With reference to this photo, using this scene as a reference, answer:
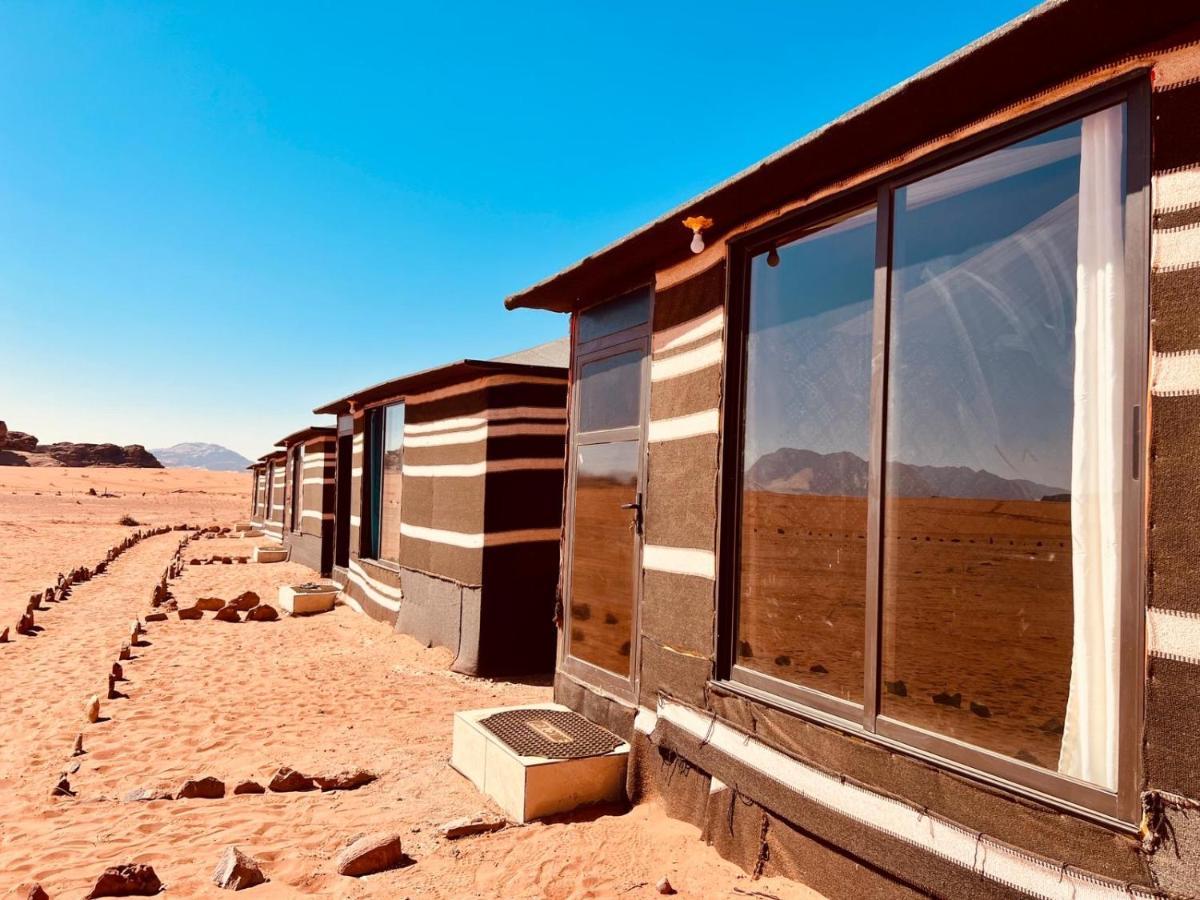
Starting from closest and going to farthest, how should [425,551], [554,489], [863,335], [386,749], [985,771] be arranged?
1. [985,771]
2. [863,335]
3. [386,749]
4. [554,489]
5. [425,551]

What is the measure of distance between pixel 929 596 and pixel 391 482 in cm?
1035

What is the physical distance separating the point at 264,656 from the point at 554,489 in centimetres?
431

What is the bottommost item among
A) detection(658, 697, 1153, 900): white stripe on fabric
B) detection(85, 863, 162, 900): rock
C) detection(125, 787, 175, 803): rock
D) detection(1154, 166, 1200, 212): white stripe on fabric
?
detection(125, 787, 175, 803): rock

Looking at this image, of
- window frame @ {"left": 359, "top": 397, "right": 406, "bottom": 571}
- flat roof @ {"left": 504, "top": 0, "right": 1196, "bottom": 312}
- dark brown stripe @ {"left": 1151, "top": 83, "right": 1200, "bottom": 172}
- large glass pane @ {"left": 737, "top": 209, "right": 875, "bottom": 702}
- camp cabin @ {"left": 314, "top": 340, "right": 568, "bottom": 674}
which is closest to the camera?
dark brown stripe @ {"left": 1151, "top": 83, "right": 1200, "bottom": 172}

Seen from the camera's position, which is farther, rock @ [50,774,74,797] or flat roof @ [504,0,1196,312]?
rock @ [50,774,74,797]

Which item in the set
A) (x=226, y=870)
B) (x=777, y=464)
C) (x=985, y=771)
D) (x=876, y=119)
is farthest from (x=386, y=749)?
(x=876, y=119)

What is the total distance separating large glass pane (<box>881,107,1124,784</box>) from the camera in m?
2.61

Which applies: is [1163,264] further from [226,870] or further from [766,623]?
[226,870]

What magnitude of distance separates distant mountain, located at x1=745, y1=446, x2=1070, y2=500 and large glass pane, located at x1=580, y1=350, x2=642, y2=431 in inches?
57.8

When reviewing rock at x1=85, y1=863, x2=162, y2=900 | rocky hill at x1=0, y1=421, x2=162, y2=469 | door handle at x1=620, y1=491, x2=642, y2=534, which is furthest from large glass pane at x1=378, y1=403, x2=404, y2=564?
rocky hill at x1=0, y1=421, x2=162, y2=469

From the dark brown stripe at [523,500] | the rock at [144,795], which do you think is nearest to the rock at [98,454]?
the dark brown stripe at [523,500]

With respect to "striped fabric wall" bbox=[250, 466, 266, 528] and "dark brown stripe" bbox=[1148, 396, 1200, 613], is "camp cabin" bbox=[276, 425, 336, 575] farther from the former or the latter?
"dark brown stripe" bbox=[1148, 396, 1200, 613]

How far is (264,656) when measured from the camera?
976 cm

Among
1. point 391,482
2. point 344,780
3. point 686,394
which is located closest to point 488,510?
point 344,780
